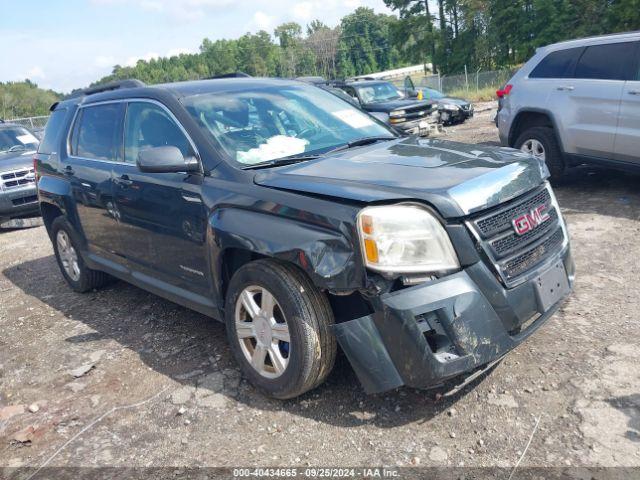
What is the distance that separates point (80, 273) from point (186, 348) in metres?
1.94

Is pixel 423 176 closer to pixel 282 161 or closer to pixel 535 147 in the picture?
pixel 282 161

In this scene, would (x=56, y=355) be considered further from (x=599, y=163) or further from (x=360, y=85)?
(x=360, y=85)

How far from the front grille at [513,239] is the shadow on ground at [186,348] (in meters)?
0.73

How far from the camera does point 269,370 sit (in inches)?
128

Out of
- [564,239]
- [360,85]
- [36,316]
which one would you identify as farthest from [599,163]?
[360,85]

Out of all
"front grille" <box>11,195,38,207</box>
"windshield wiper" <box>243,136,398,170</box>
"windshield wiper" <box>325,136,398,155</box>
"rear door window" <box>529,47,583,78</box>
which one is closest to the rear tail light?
"rear door window" <box>529,47,583,78</box>

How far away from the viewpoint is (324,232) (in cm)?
281

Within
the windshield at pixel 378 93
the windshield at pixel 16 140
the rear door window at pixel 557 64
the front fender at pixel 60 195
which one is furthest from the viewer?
the windshield at pixel 378 93

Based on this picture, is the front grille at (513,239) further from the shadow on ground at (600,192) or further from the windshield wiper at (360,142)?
the shadow on ground at (600,192)

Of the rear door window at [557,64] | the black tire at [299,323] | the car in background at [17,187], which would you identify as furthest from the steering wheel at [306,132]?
the car in background at [17,187]

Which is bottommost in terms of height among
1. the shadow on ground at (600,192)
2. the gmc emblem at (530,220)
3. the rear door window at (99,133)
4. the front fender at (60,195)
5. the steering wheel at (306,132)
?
the shadow on ground at (600,192)

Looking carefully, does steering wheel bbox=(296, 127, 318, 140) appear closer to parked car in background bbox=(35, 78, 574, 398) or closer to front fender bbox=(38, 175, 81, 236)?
parked car in background bbox=(35, 78, 574, 398)

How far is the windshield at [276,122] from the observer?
3598 millimetres

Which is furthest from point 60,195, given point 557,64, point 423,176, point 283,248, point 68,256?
point 557,64
